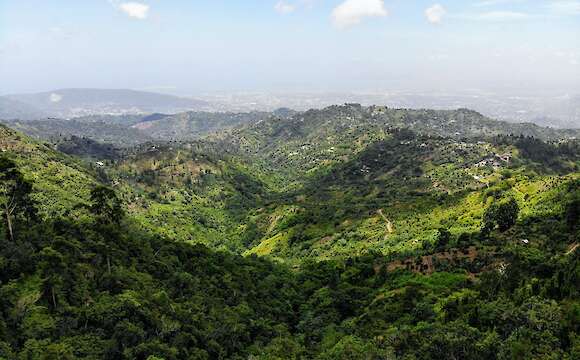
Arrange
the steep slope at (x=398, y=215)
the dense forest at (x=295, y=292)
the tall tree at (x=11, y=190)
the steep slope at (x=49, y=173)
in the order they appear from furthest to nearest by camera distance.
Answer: the steep slope at (x=49, y=173)
the steep slope at (x=398, y=215)
the tall tree at (x=11, y=190)
the dense forest at (x=295, y=292)

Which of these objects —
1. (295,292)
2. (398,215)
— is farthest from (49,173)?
(398,215)

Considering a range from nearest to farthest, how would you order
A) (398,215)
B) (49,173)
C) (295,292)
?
(295,292) → (398,215) → (49,173)

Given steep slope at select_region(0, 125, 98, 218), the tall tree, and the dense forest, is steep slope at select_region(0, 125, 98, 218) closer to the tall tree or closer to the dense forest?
the dense forest

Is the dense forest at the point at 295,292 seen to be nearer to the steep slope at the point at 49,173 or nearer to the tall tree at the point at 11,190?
the tall tree at the point at 11,190

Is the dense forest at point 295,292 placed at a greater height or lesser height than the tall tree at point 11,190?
lesser

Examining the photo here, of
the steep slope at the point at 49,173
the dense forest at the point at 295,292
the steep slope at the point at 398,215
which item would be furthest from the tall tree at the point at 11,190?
the steep slope at the point at 398,215

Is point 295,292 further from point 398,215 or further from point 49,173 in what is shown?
point 49,173

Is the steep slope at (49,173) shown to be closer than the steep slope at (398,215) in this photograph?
No

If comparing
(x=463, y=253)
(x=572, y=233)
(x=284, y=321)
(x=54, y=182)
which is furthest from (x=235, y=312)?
(x=54, y=182)

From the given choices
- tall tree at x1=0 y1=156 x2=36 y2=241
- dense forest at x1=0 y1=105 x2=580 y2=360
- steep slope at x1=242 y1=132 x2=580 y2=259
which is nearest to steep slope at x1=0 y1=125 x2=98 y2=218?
dense forest at x1=0 y1=105 x2=580 y2=360

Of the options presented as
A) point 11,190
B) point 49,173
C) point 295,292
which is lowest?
point 295,292

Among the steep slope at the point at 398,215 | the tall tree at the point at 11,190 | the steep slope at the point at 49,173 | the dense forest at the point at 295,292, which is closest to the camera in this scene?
the dense forest at the point at 295,292
